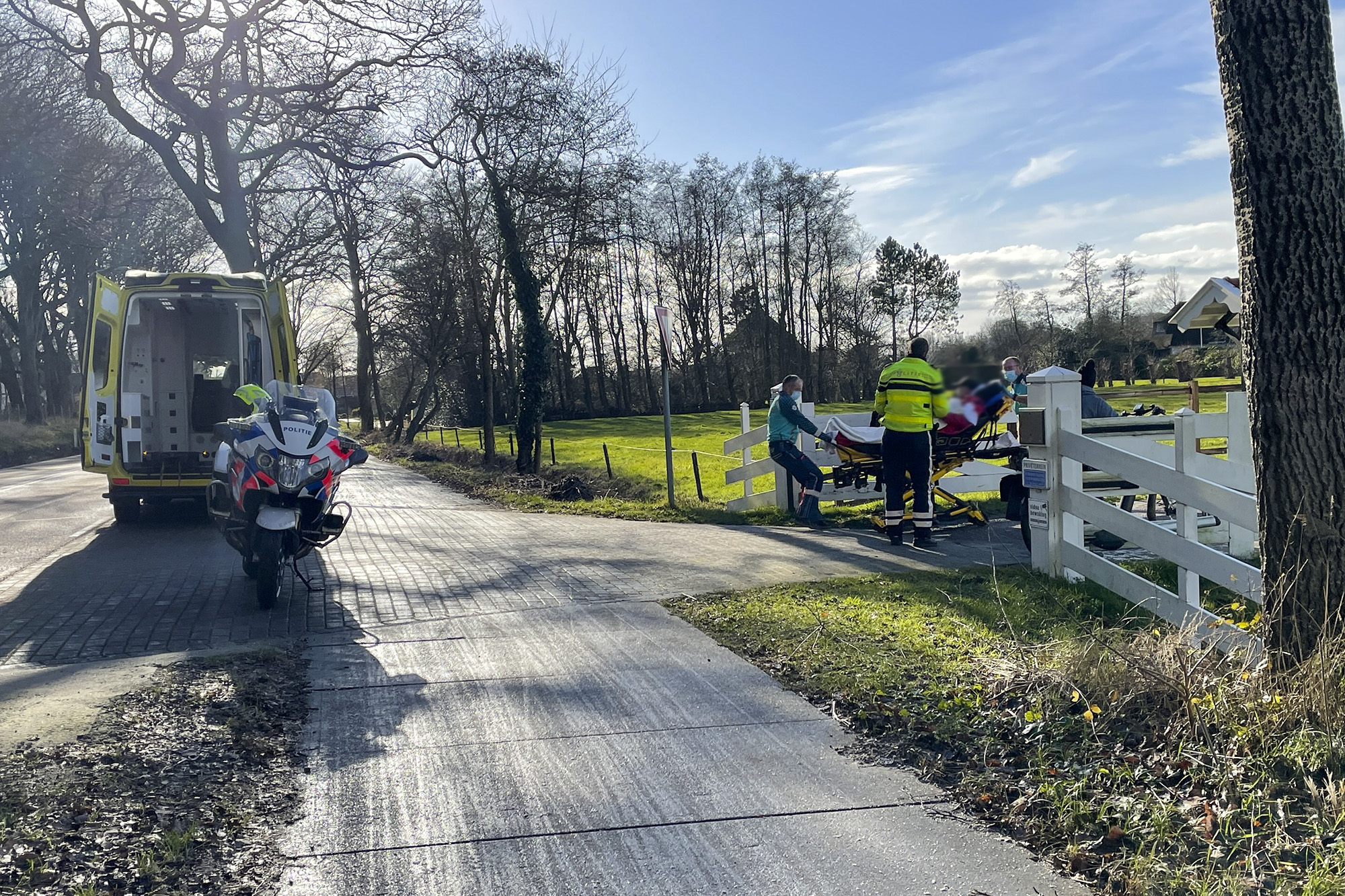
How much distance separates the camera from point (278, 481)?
794 cm

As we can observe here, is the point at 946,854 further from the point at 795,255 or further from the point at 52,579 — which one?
the point at 795,255

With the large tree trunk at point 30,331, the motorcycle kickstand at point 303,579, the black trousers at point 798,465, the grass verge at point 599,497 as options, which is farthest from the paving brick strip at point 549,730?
the large tree trunk at point 30,331

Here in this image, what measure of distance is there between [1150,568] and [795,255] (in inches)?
2112

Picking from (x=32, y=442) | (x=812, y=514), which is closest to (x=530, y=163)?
(x=812, y=514)

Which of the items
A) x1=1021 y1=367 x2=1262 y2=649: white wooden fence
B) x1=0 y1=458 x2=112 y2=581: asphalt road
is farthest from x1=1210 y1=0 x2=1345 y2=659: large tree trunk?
x1=0 y1=458 x2=112 y2=581: asphalt road

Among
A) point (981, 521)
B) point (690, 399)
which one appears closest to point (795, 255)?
point (690, 399)

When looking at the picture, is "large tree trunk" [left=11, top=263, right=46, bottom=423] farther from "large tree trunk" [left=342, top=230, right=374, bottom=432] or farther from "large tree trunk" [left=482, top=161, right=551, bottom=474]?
"large tree trunk" [left=482, top=161, right=551, bottom=474]

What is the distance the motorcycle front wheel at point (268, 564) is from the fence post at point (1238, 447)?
7.66m

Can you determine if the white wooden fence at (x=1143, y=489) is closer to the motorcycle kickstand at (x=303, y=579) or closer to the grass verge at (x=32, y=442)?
the motorcycle kickstand at (x=303, y=579)

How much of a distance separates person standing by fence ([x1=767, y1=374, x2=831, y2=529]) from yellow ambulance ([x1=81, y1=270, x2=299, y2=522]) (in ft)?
21.1

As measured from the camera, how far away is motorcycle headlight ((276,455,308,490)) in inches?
313

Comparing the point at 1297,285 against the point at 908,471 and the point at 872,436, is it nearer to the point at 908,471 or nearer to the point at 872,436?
the point at 908,471

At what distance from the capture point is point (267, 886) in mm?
3221

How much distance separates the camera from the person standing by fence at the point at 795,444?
1221cm
